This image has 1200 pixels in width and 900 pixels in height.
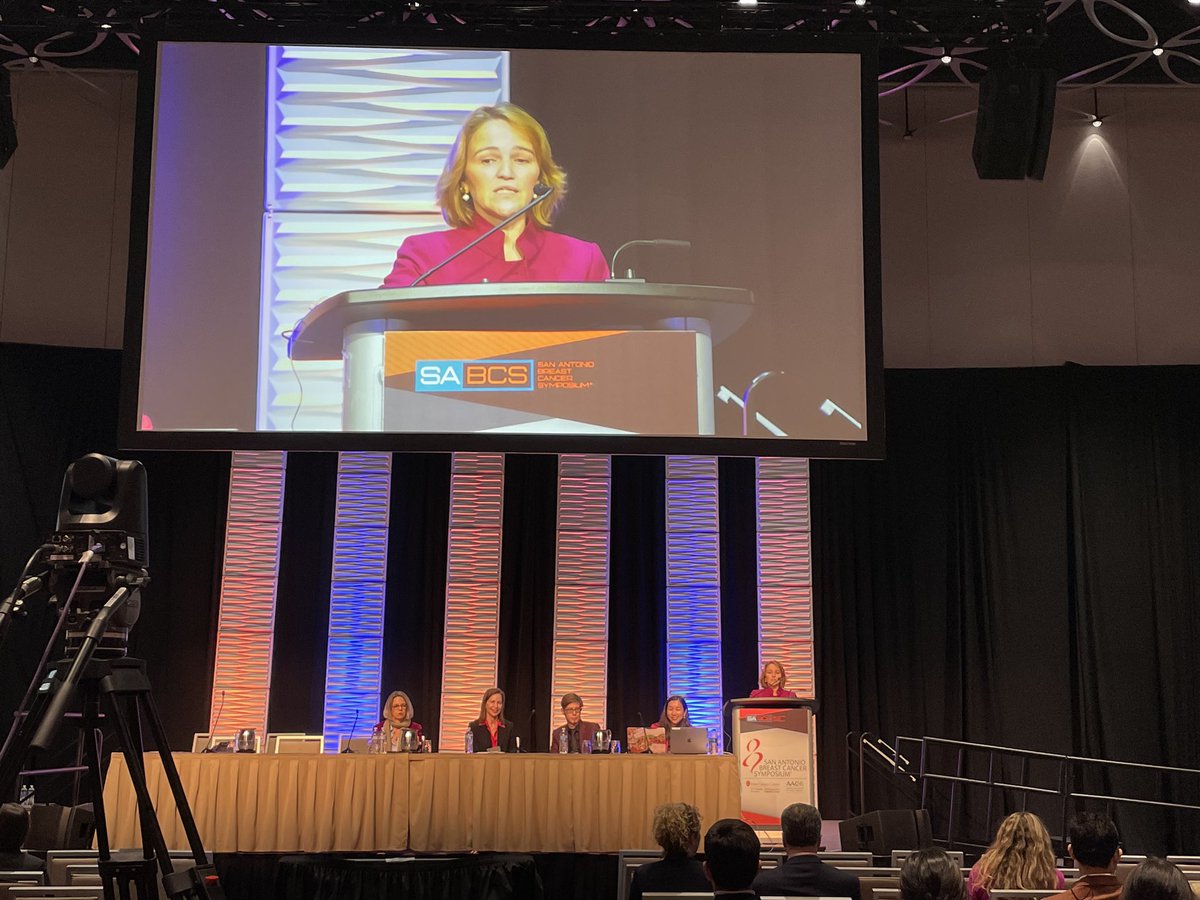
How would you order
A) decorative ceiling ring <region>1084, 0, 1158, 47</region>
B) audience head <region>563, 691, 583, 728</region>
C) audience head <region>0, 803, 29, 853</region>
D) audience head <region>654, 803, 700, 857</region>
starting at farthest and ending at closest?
decorative ceiling ring <region>1084, 0, 1158, 47</region>
audience head <region>563, 691, 583, 728</region>
audience head <region>0, 803, 29, 853</region>
audience head <region>654, 803, 700, 857</region>

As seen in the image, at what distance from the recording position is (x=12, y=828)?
473 centimetres

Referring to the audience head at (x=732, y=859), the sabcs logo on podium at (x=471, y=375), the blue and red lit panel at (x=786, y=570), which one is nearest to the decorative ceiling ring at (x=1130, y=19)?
the blue and red lit panel at (x=786, y=570)

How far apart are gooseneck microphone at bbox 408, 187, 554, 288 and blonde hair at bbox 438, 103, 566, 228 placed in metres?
0.03

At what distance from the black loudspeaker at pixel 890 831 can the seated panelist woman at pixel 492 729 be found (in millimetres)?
2377

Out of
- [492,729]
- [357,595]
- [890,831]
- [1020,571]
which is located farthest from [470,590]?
[1020,571]

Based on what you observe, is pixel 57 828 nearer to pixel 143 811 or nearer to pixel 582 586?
pixel 582 586

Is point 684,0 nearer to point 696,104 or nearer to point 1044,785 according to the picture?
point 696,104

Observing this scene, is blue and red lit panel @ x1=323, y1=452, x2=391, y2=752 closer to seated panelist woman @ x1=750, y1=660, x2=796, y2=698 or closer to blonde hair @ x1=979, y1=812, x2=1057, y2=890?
seated panelist woman @ x1=750, y1=660, x2=796, y2=698

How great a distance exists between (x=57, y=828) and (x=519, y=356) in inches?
134

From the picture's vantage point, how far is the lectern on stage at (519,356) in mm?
7137

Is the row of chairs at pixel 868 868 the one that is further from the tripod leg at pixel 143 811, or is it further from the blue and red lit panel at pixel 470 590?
the blue and red lit panel at pixel 470 590

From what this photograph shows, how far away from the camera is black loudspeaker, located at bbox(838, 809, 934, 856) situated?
6.23 m

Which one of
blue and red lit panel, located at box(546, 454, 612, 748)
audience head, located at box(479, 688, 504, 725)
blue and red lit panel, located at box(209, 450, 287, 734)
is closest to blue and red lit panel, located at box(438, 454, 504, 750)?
blue and red lit panel, located at box(546, 454, 612, 748)

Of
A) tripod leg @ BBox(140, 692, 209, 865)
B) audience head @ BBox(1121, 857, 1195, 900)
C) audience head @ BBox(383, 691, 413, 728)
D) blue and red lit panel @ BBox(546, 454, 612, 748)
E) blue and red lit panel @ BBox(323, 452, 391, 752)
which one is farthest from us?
blue and red lit panel @ BBox(546, 454, 612, 748)
